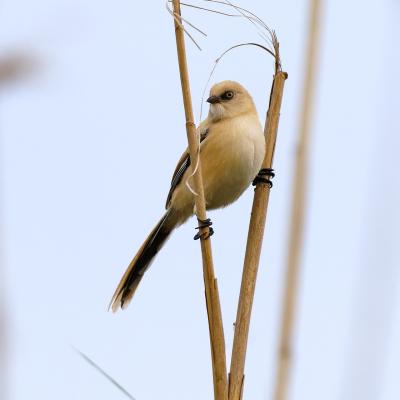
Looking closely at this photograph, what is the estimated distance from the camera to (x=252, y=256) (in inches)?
83.8

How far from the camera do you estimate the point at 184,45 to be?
1.99m

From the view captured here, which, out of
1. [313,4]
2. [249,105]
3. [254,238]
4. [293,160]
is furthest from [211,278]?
[249,105]

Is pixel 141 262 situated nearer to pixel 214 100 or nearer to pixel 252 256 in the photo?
pixel 214 100

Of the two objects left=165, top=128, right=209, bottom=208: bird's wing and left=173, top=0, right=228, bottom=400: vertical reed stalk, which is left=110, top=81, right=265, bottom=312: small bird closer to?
left=165, top=128, right=209, bottom=208: bird's wing

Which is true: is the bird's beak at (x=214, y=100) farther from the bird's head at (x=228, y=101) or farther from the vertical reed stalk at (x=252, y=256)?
the vertical reed stalk at (x=252, y=256)

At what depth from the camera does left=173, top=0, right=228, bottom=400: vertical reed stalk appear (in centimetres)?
182

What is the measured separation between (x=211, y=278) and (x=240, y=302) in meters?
0.12

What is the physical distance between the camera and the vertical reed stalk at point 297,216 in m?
1.73

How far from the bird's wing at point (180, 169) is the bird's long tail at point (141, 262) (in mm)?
149

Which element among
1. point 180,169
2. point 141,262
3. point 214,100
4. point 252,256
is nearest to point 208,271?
point 252,256

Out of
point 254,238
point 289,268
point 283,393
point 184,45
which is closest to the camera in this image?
point 283,393

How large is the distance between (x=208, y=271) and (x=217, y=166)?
2016 millimetres

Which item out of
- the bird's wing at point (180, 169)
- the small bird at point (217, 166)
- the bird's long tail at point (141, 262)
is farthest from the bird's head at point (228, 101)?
the bird's long tail at point (141, 262)

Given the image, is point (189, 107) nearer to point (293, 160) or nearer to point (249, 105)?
point (293, 160)
